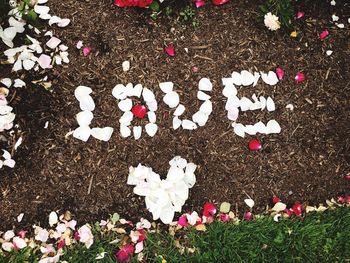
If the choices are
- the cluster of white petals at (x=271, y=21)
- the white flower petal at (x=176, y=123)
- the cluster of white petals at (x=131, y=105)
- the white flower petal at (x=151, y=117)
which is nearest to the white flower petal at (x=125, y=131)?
the cluster of white petals at (x=131, y=105)

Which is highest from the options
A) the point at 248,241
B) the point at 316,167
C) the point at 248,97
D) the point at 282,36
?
the point at 282,36

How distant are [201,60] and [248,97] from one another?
34 cm

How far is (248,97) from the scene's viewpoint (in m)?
2.76

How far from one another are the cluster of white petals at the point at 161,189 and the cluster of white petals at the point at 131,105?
0.20 m

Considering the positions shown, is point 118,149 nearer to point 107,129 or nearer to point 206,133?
point 107,129

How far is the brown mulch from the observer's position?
2594 millimetres

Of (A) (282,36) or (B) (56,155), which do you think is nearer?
(B) (56,155)

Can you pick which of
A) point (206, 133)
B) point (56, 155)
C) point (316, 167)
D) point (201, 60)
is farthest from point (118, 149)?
point (316, 167)

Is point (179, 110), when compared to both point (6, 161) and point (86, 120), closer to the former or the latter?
point (86, 120)

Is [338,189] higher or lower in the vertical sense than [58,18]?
lower

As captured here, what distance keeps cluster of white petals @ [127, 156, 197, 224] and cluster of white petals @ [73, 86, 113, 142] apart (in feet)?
0.79

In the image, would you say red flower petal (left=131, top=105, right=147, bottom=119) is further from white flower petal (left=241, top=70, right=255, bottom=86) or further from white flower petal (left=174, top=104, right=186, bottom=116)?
white flower petal (left=241, top=70, right=255, bottom=86)

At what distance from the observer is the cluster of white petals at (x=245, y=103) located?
272cm

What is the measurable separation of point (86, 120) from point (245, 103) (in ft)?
2.91
